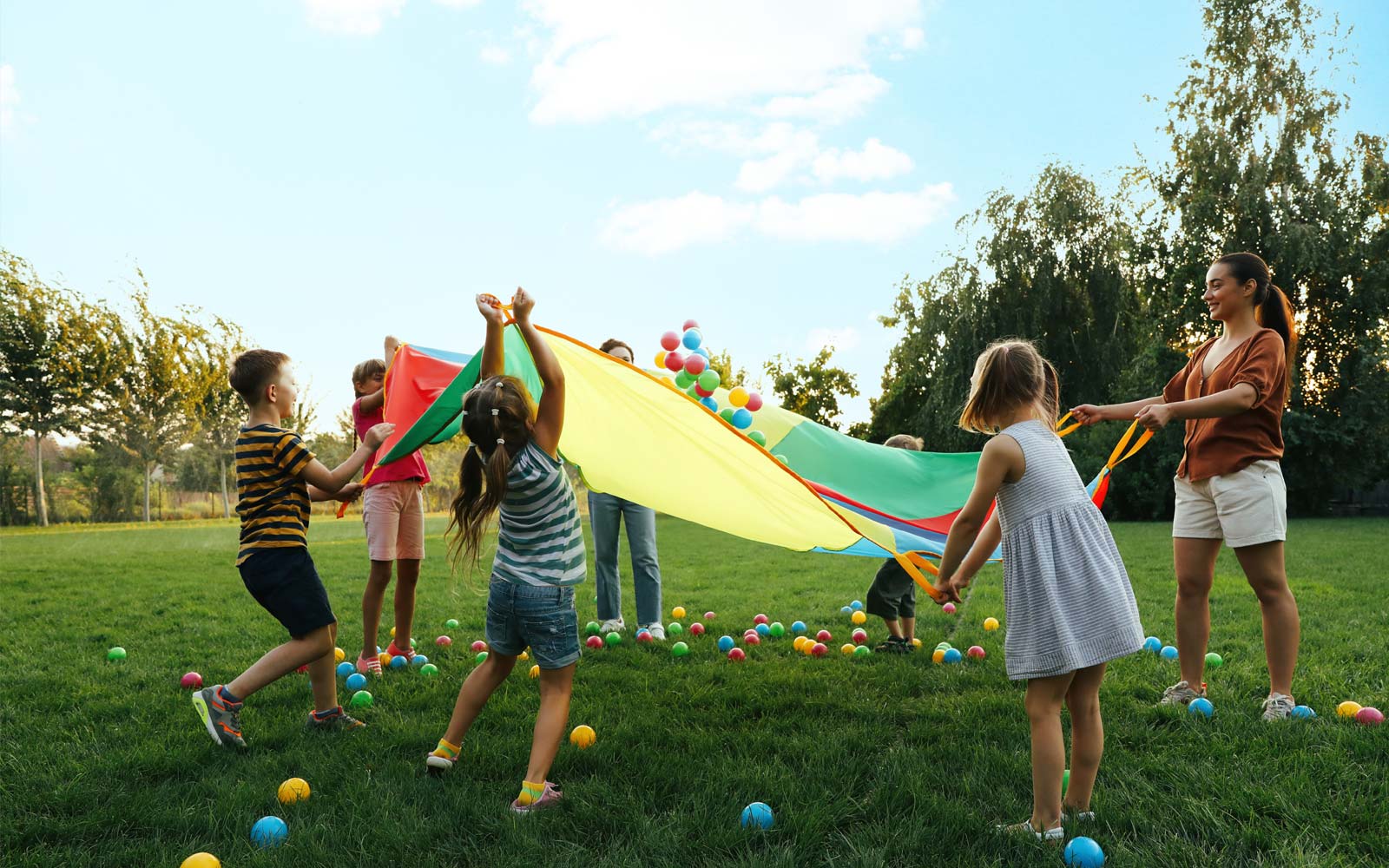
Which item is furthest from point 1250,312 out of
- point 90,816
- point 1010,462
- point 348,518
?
point 348,518

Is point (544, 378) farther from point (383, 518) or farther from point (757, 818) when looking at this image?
point (383, 518)

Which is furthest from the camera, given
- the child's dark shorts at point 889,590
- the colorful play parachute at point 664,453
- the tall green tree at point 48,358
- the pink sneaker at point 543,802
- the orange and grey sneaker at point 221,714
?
the tall green tree at point 48,358

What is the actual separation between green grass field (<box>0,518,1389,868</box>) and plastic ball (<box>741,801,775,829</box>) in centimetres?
5

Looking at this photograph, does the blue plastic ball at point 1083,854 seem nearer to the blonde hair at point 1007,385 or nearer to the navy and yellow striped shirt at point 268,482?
the blonde hair at point 1007,385

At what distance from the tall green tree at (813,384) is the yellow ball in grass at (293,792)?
28014mm

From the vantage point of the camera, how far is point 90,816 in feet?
8.14

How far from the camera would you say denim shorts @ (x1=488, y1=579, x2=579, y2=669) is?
8.78 feet

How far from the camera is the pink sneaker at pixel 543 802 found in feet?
8.21

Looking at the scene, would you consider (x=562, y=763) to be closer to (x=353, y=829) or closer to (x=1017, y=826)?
(x=353, y=829)

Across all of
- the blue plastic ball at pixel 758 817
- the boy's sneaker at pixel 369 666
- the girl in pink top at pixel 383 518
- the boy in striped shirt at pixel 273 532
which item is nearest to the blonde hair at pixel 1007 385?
the blue plastic ball at pixel 758 817

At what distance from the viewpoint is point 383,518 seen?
4.12 m

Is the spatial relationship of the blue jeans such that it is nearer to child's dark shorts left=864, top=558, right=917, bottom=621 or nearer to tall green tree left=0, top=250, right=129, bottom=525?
child's dark shorts left=864, top=558, right=917, bottom=621

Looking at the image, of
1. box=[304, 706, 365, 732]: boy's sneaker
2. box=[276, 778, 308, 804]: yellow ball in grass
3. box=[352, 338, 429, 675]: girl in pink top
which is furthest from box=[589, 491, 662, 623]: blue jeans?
box=[276, 778, 308, 804]: yellow ball in grass

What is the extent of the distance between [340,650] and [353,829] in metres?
2.58
